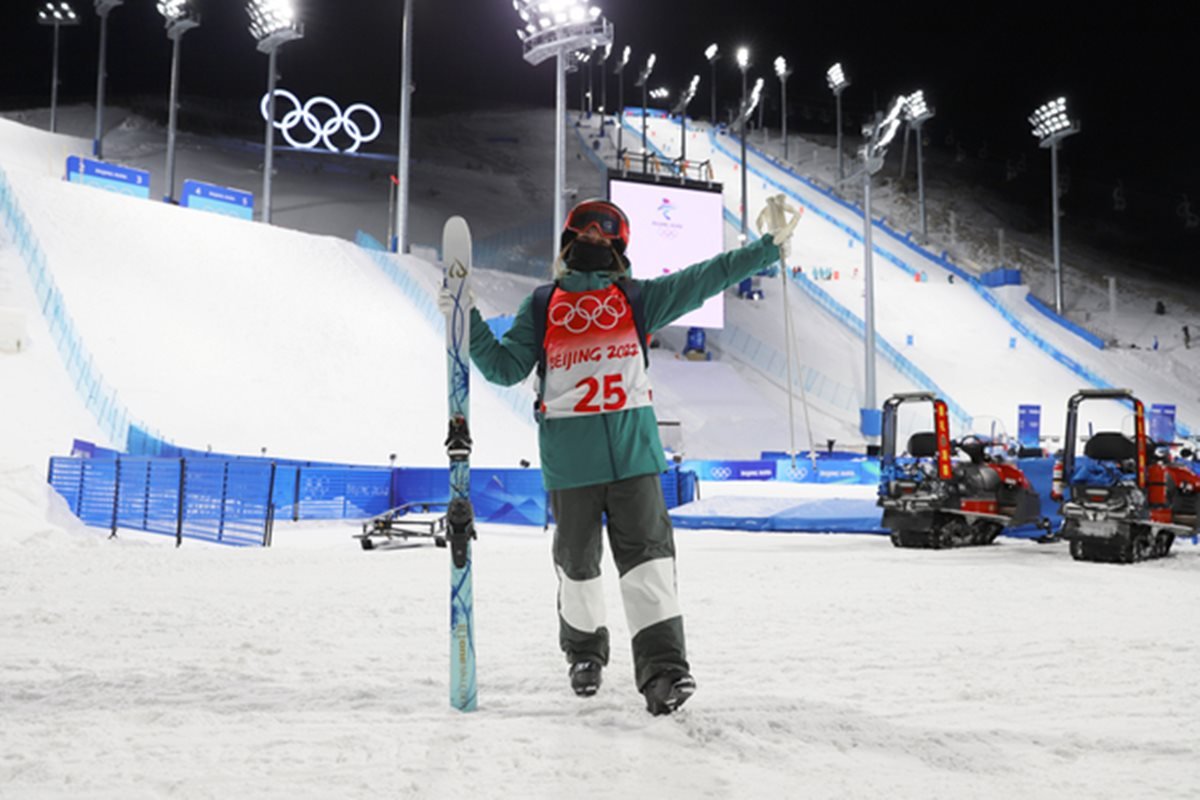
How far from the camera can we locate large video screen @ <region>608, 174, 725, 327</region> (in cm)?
2967

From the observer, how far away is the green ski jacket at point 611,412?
354 centimetres

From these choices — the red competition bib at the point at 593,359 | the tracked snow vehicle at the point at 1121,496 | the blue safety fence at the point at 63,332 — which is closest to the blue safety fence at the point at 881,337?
the tracked snow vehicle at the point at 1121,496

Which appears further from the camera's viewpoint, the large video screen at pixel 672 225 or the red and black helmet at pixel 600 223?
the large video screen at pixel 672 225

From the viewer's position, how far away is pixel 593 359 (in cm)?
362

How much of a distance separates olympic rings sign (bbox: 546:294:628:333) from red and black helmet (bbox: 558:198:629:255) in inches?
10.8

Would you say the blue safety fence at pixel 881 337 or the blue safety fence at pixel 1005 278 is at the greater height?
the blue safety fence at pixel 1005 278

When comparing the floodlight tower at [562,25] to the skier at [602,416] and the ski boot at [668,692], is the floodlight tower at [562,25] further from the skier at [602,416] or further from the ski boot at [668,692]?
the ski boot at [668,692]

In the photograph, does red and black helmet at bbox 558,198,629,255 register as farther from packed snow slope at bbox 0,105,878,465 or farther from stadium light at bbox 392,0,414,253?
stadium light at bbox 392,0,414,253

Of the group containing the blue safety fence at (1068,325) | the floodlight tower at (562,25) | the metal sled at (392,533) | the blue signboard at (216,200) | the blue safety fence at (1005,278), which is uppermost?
the floodlight tower at (562,25)

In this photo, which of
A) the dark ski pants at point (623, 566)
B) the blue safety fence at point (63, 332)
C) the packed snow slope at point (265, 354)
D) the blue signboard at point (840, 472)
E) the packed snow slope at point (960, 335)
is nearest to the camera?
the dark ski pants at point (623, 566)

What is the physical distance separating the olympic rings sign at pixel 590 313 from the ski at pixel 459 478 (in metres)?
0.39

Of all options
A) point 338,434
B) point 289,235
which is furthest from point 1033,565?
point 289,235

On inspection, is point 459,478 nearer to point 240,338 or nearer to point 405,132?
point 240,338

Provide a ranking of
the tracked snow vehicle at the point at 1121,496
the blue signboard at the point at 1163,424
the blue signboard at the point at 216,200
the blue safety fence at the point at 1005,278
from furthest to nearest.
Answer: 1. the blue safety fence at the point at 1005,278
2. the blue signboard at the point at 216,200
3. the blue signboard at the point at 1163,424
4. the tracked snow vehicle at the point at 1121,496
